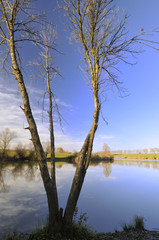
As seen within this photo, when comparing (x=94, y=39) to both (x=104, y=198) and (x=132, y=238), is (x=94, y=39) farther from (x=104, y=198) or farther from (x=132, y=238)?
(x=104, y=198)

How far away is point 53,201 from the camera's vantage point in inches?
128

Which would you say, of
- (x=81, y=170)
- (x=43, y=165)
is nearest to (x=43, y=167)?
(x=43, y=165)

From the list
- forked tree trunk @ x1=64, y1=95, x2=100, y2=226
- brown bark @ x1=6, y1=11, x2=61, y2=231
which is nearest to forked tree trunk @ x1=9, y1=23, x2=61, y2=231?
brown bark @ x1=6, y1=11, x2=61, y2=231

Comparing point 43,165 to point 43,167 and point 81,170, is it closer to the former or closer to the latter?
point 43,167

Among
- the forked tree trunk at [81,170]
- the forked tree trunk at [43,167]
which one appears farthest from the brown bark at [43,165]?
the forked tree trunk at [81,170]

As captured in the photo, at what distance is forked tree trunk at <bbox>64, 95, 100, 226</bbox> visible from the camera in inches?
129

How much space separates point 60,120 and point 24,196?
20.7ft

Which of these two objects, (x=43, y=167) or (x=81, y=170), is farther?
(x=81, y=170)

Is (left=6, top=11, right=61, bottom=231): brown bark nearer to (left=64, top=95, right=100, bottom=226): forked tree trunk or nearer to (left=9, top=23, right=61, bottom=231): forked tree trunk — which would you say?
(left=9, top=23, right=61, bottom=231): forked tree trunk

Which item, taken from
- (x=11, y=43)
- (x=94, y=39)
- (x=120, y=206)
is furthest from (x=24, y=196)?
(x=94, y=39)

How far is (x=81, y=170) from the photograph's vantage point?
3408mm

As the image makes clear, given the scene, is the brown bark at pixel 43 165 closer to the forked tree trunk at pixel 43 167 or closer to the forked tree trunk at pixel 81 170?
the forked tree trunk at pixel 43 167

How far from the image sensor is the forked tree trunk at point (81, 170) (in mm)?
3270

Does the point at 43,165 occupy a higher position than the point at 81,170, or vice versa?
the point at 43,165
